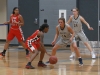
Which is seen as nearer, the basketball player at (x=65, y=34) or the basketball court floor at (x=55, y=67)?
the basketball court floor at (x=55, y=67)

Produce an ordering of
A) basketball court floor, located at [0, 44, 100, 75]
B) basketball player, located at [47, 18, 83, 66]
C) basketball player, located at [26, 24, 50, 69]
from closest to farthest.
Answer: basketball court floor, located at [0, 44, 100, 75] → basketball player, located at [26, 24, 50, 69] → basketball player, located at [47, 18, 83, 66]

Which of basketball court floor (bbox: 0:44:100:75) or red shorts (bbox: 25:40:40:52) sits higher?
red shorts (bbox: 25:40:40:52)

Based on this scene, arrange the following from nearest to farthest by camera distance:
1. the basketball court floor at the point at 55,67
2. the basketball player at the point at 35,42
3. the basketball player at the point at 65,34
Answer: the basketball court floor at the point at 55,67, the basketball player at the point at 35,42, the basketball player at the point at 65,34

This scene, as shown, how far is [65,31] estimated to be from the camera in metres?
13.1

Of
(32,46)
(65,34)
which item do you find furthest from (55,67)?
(65,34)

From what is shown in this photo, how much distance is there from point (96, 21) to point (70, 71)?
7693 mm

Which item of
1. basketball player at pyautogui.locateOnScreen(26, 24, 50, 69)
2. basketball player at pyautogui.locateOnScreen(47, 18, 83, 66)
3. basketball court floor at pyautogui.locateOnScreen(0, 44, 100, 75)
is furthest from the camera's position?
basketball player at pyautogui.locateOnScreen(47, 18, 83, 66)

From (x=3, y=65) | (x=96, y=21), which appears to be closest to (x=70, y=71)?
(x=3, y=65)

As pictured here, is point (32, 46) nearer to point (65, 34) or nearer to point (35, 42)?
point (35, 42)

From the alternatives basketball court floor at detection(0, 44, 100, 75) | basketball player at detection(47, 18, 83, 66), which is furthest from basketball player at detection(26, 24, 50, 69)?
basketball player at detection(47, 18, 83, 66)

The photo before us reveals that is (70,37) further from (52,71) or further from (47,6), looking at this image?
(47,6)

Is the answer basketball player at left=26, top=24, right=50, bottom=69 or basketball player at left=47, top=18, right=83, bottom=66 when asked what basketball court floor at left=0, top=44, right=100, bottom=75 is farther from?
basketball player at left=47, top=18, right=83, bottom=66

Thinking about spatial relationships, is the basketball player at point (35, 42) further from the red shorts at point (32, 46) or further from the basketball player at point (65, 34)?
the basketball player at point (65, 34)

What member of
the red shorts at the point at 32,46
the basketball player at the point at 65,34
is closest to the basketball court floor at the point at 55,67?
the basketball player at the point at 65,34
